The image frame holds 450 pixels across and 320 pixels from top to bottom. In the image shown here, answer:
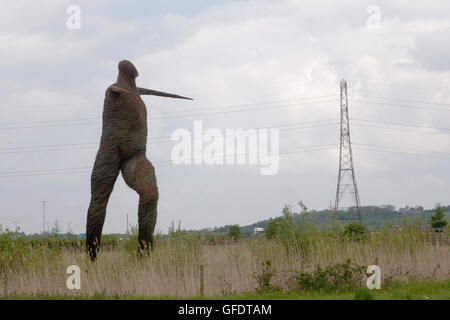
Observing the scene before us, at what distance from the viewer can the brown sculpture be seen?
35.5 ft

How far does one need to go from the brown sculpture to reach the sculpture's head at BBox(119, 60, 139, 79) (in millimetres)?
377

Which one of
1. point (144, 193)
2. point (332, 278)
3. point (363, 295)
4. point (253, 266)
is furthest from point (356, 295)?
point (144, 193)

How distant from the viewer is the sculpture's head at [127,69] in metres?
11.3

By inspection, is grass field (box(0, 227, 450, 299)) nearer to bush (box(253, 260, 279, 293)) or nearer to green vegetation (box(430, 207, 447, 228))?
bush (box(253, 260, 279, 293))

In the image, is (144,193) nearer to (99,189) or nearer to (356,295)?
(99,189)

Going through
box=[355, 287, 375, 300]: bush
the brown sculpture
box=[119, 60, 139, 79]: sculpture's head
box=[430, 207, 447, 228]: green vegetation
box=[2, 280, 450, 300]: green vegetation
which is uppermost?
box=[119, 60, 139, 79]: sculpture's head

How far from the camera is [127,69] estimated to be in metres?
11.3

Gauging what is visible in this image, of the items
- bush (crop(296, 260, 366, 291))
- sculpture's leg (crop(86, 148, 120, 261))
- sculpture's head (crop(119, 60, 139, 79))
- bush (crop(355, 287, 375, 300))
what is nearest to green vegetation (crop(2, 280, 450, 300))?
bush (crop(355, 287, 375, 300))

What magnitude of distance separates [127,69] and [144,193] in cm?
260
